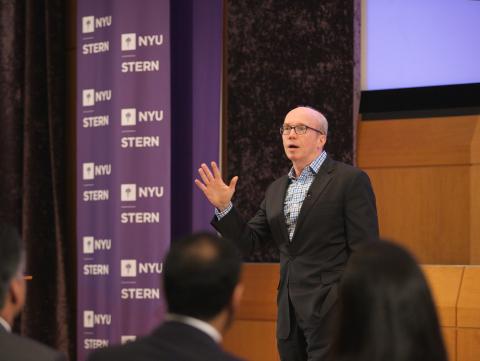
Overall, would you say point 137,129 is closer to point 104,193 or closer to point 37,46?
point 104,193

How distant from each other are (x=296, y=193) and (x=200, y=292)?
1957 mm

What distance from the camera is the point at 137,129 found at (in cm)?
459

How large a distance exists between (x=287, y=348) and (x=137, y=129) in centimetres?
191

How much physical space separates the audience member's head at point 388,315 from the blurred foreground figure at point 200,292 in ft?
0.84

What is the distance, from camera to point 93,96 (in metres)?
4.78

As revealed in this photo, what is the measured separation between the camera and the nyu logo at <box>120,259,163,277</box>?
450cm

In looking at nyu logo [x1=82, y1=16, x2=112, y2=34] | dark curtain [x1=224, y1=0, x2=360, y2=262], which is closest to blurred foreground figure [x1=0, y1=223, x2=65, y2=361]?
dark curtain [x1=224, y1=0, x2=360, y2=262]

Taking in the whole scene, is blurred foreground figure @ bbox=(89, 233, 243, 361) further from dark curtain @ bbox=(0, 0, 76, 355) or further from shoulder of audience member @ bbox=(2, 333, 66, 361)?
dark curtain @ bbox=(0, 0, 76, 355)

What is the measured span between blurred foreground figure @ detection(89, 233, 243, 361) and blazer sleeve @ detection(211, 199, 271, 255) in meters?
1.77

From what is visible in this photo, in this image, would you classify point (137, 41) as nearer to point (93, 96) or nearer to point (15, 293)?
point (93, 96)

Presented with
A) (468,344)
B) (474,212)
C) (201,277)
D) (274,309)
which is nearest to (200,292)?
(201,277)

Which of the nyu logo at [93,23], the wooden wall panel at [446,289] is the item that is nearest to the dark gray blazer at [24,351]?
the wooden wall panel at [446,289]

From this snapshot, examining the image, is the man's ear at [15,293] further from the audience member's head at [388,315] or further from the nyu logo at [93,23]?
the nyu logo at [93,23]

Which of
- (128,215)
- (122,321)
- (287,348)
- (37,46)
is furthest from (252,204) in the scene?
(37,46)
